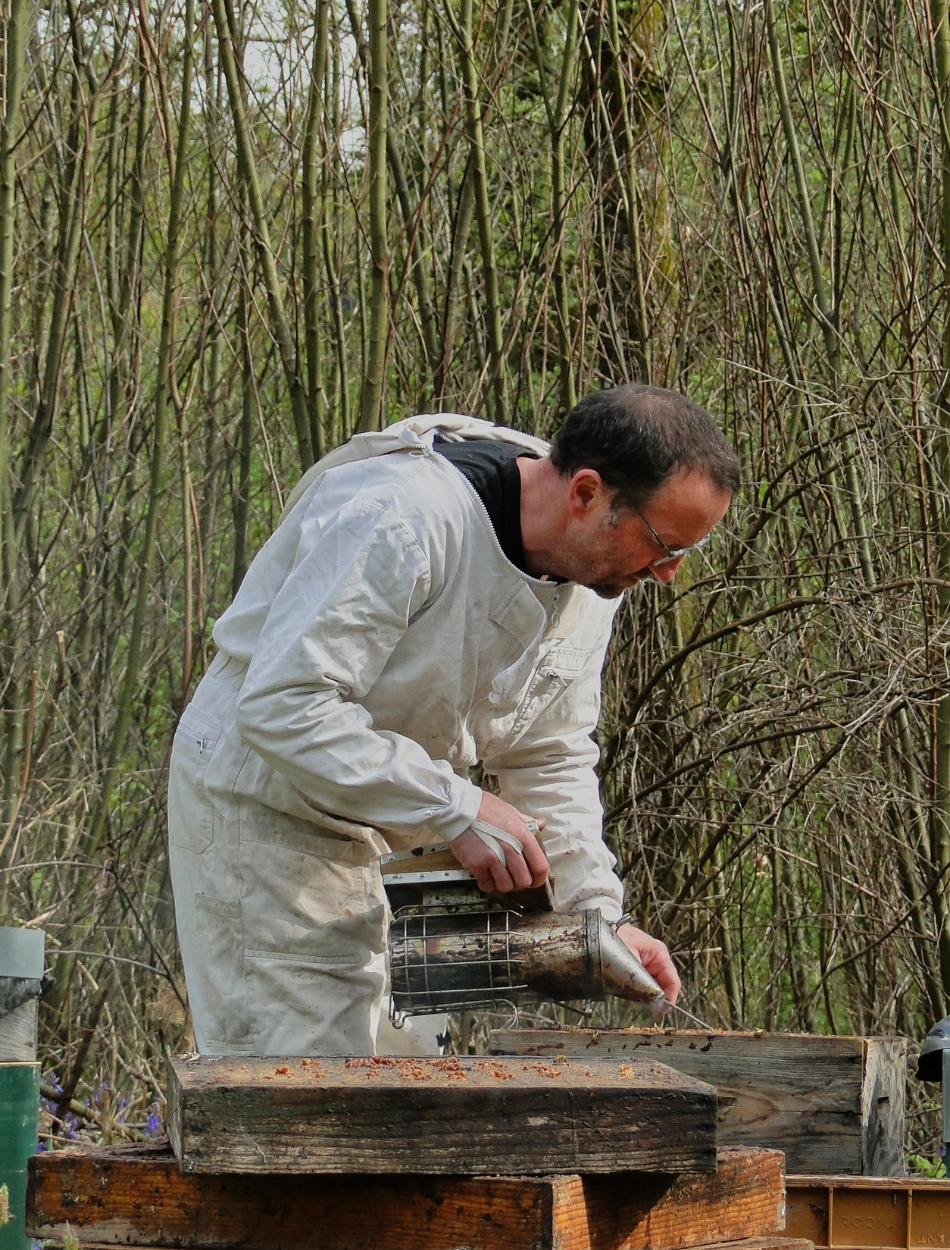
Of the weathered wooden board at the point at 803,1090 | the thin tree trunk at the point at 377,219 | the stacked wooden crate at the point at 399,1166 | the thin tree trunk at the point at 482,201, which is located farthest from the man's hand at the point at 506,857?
the thin tree trunk at the point at 482,201

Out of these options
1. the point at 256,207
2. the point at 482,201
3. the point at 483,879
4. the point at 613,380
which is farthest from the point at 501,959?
the point at 613,380

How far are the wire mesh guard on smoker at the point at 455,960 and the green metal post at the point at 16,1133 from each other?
60cm

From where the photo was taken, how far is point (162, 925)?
604cm

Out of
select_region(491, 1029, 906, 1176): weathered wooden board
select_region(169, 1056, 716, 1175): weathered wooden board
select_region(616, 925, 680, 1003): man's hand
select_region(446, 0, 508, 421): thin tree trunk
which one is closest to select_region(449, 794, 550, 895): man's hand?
select_region(491, 1029, 906, 1176): weathered wooden board

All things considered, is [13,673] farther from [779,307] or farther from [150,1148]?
[150,1148]

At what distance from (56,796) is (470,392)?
2029 mm

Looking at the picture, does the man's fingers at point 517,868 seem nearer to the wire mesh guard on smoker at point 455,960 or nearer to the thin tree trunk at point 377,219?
the wire mesh guard on smoker at point 455,960

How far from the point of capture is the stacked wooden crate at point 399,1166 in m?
1.65

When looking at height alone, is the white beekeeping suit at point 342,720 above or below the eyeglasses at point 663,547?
below

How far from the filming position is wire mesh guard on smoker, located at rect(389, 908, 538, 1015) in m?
2.55

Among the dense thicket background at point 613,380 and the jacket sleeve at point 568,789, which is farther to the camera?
the dense thicket background at point 613,380

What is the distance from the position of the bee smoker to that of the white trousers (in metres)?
0.29

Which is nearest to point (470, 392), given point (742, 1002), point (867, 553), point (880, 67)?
point (867, 553)

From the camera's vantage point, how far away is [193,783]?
294cm
